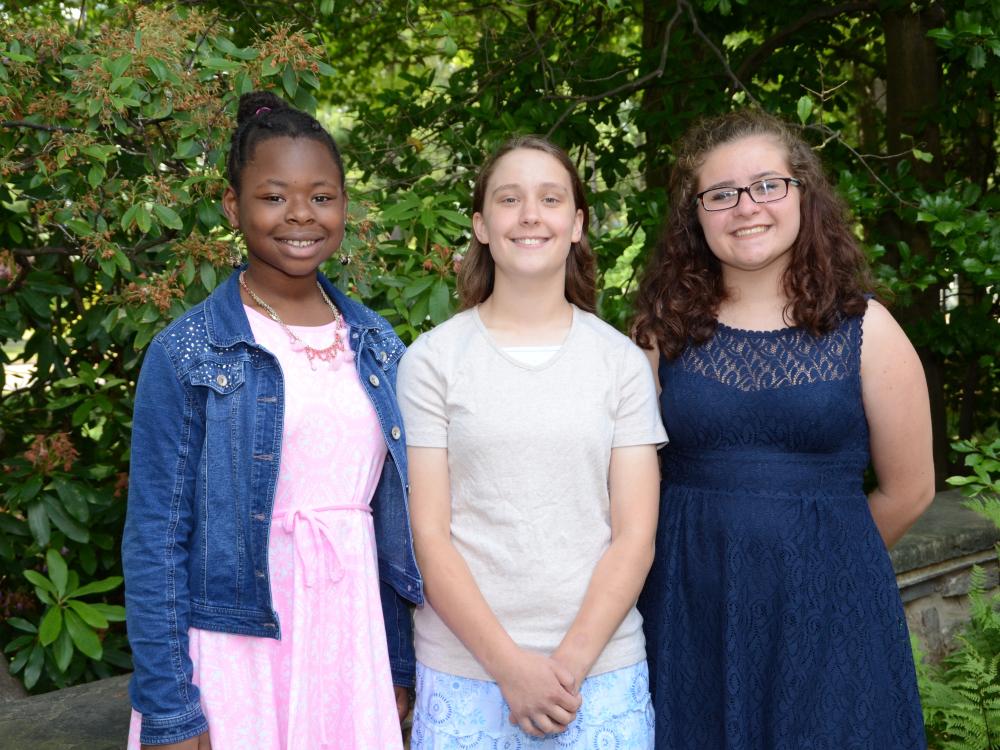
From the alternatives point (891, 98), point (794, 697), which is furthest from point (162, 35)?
point (891, 98)

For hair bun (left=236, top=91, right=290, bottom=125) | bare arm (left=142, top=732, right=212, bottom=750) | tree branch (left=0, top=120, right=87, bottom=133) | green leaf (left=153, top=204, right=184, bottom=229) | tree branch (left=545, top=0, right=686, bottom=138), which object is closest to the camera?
bare arm (left=142, top=732, right=212, bottom=750)

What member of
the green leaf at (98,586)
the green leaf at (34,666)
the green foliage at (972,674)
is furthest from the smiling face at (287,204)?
the green foliage at (972,674)

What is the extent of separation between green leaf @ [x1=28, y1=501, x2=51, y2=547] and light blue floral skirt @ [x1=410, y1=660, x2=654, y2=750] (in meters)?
1.57

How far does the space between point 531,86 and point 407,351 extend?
286 cm

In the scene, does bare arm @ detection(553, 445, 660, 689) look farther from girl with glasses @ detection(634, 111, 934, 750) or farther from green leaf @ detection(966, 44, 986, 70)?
green leaf @ detection(966, 44, 986, 70)

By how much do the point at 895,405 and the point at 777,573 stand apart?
0.45m

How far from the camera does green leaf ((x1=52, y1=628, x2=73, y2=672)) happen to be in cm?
295

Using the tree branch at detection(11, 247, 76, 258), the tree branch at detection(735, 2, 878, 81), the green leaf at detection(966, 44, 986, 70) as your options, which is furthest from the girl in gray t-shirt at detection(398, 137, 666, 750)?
the tree branch at detection(735, 2, 878, 81)

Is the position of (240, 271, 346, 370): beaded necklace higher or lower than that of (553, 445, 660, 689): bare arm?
higher

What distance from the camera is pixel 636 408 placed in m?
2.21

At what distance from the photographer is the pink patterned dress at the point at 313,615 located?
1.94m

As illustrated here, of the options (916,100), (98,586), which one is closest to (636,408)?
(98,586)

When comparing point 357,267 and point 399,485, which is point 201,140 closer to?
point 357,267

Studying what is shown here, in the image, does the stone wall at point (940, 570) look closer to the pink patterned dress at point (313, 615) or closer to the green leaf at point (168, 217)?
the pink patterned dress at point (313, 615)
